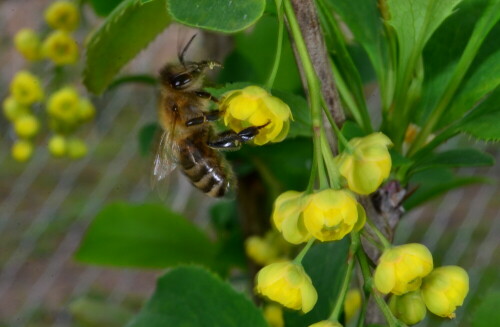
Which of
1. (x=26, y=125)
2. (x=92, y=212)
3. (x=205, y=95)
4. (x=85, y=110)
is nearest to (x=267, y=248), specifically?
(x=205, y=95)

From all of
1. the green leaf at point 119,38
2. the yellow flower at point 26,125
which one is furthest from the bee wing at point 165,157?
the yellow flower at point 26,125

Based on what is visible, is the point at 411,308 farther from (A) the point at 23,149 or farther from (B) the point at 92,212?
(B) the point at 92,212

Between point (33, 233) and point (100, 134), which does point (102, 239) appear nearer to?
point (33, 233)

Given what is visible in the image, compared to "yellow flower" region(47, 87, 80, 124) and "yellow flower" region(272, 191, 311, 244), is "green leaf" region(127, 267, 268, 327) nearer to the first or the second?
"yellow flower" region(272, 191, 311, 244)

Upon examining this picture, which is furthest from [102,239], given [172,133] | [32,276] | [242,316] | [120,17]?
[32,276]

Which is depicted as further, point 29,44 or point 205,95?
point 29,44

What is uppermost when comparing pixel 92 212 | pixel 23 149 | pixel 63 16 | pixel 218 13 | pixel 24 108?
pixel 218 13
